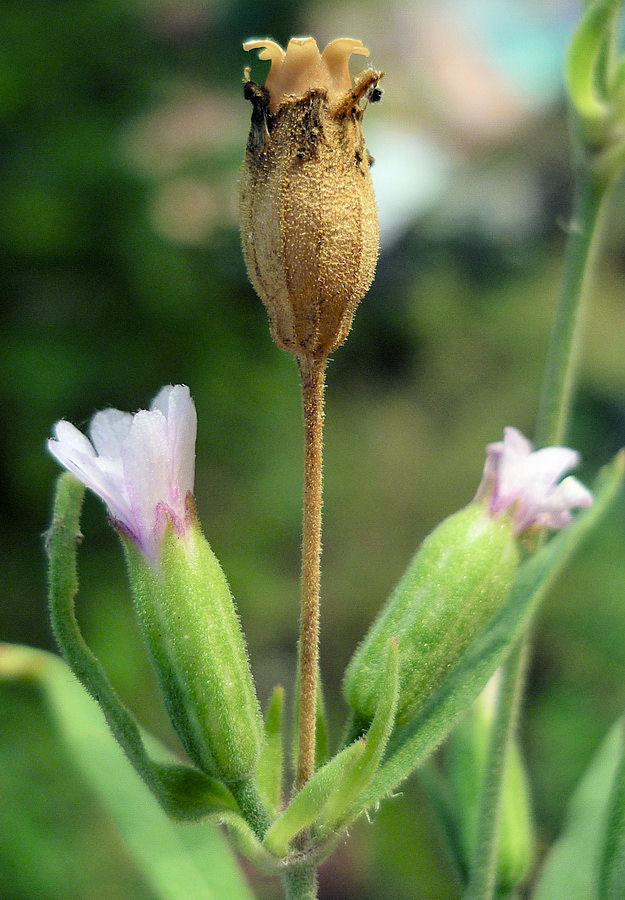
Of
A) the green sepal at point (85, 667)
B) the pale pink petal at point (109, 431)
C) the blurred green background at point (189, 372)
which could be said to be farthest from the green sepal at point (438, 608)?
the blurred green background at point (189, 372)

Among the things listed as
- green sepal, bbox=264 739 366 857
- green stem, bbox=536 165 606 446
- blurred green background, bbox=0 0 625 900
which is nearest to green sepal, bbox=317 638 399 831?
green sepal, bbox=264 739 366 857

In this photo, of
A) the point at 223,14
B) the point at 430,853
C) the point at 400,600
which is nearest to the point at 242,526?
the point at 430,853

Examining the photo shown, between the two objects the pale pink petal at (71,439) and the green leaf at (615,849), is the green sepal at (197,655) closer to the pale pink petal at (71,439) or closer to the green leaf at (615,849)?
the pale pink petal at (71,439)

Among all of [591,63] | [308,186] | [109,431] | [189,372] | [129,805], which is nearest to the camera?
[308,186]

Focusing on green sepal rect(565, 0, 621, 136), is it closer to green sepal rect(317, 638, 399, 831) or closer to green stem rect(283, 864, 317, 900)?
green sepal rect(317, 638, 399, 831)

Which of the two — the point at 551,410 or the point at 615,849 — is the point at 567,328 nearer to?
the point at 551,410

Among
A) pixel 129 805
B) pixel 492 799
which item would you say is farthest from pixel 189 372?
pixel 492 799
